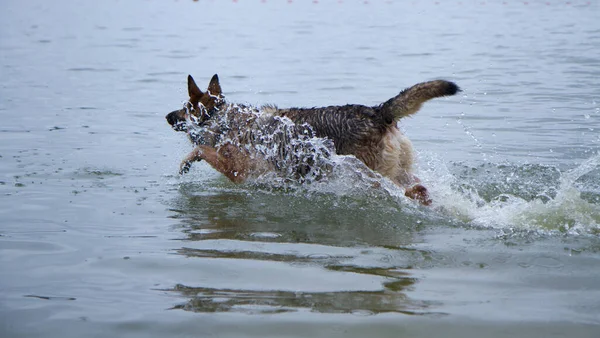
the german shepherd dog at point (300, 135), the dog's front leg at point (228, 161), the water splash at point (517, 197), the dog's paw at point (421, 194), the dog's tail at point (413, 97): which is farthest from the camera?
the dog's front leg at point (228, 161)

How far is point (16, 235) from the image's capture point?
634 cm

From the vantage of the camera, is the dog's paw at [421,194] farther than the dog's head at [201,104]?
No

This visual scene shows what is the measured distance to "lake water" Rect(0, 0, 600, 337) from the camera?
15.1 feet

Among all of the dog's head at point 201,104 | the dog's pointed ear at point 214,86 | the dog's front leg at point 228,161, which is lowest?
the dog's front leg at point 228,161

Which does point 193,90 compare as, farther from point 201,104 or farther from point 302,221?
point 302,221

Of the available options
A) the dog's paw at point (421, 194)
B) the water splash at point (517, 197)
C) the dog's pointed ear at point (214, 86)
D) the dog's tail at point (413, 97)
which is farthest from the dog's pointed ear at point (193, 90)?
the dog's paw at point (421, 194)

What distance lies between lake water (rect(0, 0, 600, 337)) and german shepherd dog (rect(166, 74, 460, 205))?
0.22m

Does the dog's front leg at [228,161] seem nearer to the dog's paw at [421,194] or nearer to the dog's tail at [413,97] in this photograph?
the dog's tail at [413,97]

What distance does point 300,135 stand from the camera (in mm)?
7672

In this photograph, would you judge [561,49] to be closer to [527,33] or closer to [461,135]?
[527,33]

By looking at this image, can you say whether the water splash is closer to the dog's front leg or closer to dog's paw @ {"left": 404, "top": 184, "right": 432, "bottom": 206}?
dog's paw @ {"left": 404, "top": 184, "right": 432, "bottom": 206}

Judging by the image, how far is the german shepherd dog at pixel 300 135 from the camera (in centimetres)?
715

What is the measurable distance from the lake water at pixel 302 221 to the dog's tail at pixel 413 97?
689 mm

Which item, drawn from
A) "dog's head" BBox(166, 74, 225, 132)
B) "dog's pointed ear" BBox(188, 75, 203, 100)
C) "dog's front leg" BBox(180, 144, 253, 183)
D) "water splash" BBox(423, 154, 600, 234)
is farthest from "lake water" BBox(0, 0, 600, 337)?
"dog's pointed ear" BBox(188, 75, 203, 100)
